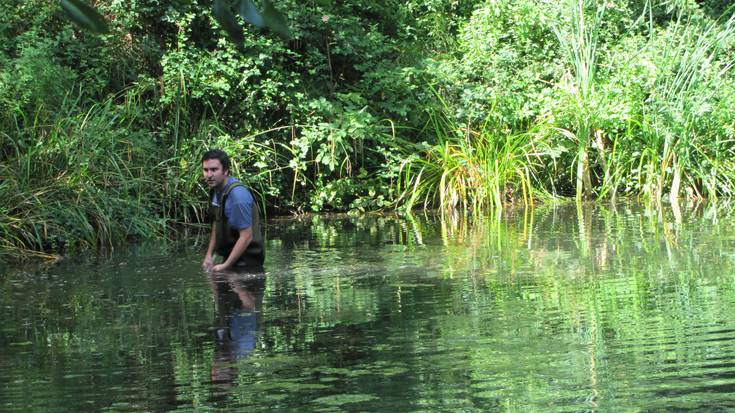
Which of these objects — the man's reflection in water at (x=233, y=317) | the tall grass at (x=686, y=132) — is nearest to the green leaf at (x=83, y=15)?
the man's reflection in water at (x=233, y=317)

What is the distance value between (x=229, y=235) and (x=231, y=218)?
10.5 inches

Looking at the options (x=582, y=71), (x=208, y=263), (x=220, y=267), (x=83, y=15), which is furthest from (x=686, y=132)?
(x=83, y=15)

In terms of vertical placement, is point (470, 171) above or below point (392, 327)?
above

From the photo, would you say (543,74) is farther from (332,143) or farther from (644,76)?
(332,143)

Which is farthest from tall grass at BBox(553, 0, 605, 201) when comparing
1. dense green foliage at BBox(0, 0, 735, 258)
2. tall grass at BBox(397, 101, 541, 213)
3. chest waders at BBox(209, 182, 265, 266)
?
chest waders at BBox(209, 182, 265, 266)

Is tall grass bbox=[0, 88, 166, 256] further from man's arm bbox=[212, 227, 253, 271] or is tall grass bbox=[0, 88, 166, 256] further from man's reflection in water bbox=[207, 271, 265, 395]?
man's arm bbox=[212, 227, 253, 271]

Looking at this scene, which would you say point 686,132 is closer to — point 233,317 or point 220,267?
point 220,267

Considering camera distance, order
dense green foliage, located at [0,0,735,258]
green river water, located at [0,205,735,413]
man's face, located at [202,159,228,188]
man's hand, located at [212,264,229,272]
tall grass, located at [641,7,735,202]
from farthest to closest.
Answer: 1. tall grass, located at [641,7,735,202]
2. dense green foliage, located at [0,0,735,258]
3. man's hand, located at [212,264,229,272]
4. man's face, located at [202,159,228,188]
5. green river water, located at [0,205,735,413]

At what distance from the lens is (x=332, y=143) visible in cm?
1529

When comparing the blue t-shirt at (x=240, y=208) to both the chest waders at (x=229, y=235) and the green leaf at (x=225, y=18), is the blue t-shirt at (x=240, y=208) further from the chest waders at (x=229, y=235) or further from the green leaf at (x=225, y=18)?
the green leaf at (x=225, y=18)

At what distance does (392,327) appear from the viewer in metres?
6.86

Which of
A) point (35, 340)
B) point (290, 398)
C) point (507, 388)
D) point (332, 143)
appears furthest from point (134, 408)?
point (332, 143)

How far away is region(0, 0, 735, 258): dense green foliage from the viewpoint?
1500 cm

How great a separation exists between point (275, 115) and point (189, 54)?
160 cm
